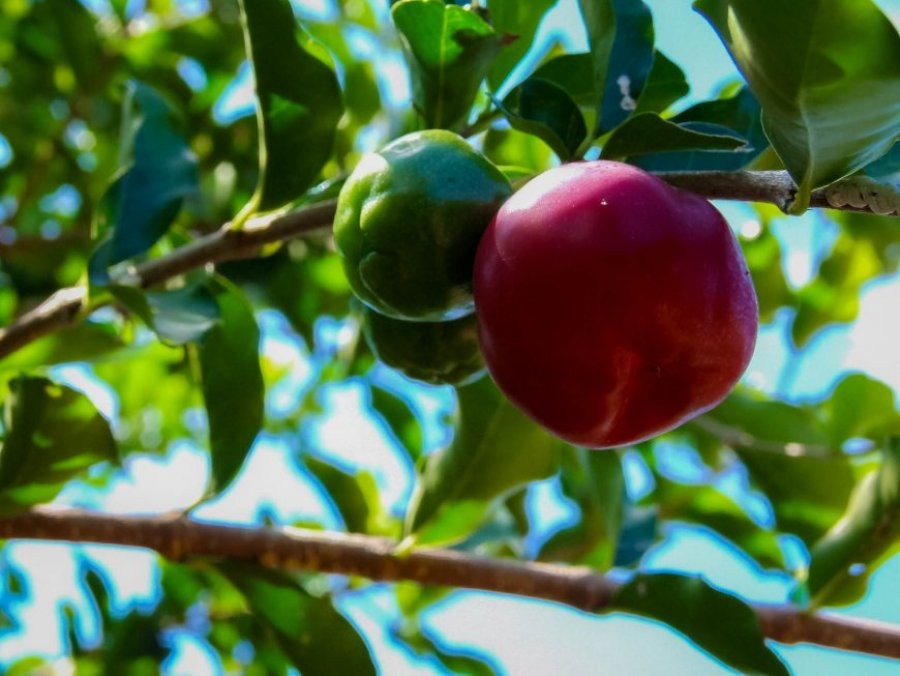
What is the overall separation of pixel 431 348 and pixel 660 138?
A: 0.36 meters

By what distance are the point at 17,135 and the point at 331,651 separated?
1.95m

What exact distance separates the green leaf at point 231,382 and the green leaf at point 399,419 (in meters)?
0.58

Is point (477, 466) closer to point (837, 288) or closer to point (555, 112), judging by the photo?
point (555, 112)

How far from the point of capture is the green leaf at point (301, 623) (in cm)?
148

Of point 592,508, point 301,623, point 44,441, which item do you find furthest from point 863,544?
point 44,441

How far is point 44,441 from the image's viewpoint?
142 cm

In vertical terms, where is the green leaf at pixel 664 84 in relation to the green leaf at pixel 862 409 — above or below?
above

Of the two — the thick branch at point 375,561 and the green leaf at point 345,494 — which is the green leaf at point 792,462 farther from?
the green leaf at point 345,494

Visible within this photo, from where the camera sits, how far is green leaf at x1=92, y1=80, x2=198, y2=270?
1465 millimetres

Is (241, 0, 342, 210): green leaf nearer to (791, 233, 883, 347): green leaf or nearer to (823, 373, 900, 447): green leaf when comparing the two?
(823, 373, 900, 447): green leaf

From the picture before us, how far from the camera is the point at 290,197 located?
1383mm

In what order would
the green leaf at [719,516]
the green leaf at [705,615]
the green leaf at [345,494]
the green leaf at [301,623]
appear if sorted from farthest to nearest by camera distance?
the green leaf at [719,516] → the green leaf at [345,494] → the green leaf at [301,623] → the green leaf at [705,615]

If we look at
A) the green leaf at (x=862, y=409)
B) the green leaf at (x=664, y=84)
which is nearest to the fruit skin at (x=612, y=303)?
the green leaf at (x=664, y=84)

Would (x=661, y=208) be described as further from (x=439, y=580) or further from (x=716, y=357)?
(x=439, y=580)
